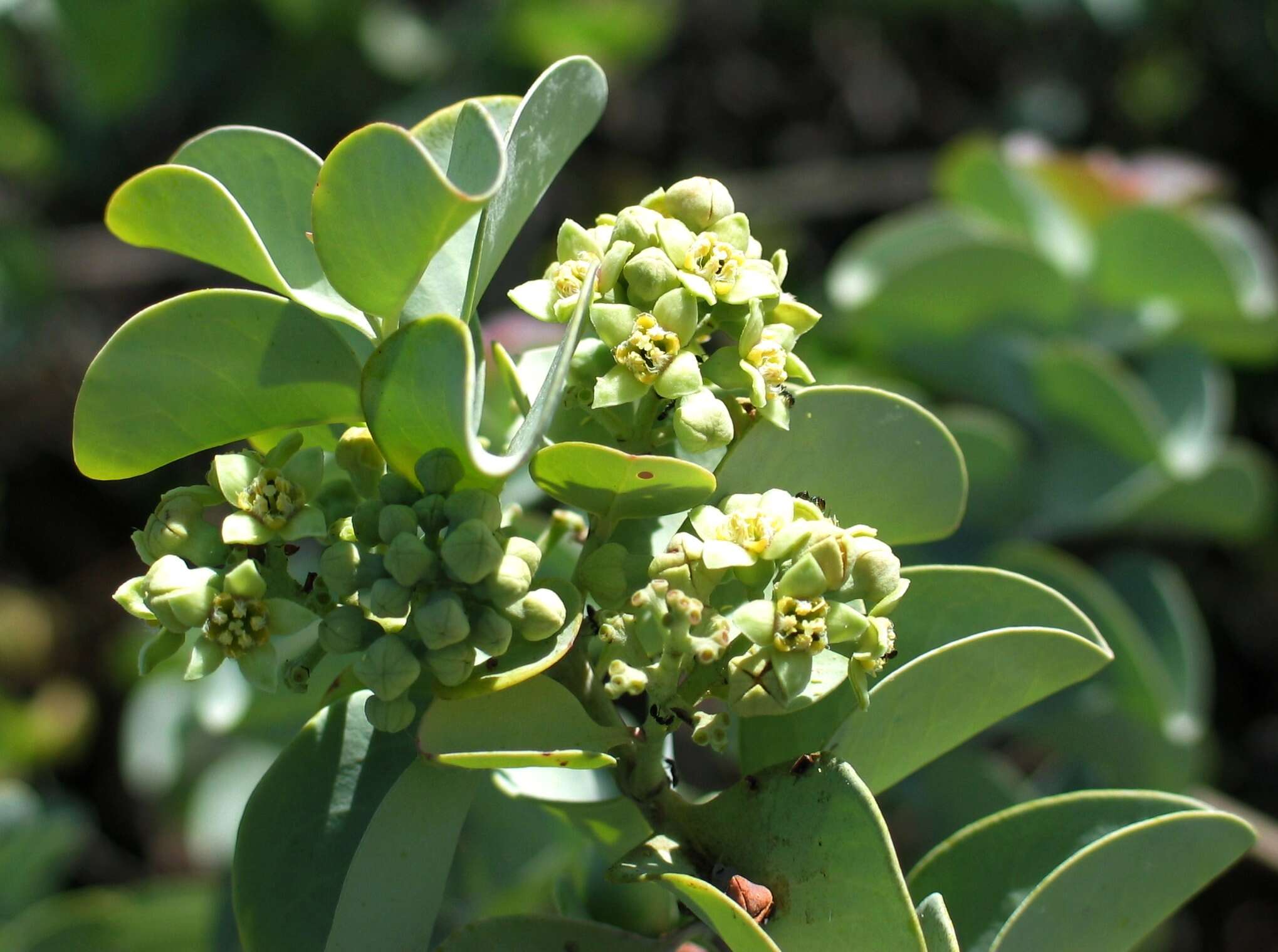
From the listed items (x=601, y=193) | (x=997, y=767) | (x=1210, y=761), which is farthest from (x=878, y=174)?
(x=997, y=767)

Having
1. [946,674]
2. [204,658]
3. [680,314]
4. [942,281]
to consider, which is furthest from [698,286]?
[942,281]

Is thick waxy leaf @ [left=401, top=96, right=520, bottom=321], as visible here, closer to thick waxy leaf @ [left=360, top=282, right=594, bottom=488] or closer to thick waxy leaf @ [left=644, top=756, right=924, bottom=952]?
thick waxy leaf @ [left=360, top=282, right=594, bottom=488]

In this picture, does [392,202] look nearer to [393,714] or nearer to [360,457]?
[360,457]

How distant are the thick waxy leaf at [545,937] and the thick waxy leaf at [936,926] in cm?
30

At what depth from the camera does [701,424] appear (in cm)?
109

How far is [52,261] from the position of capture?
151 inches

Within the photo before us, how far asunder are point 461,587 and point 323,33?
3.49 meters

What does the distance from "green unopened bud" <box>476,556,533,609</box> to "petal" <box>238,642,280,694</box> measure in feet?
0.71

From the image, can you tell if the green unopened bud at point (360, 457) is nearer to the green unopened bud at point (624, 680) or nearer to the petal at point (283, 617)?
the petal at point (283, 617)

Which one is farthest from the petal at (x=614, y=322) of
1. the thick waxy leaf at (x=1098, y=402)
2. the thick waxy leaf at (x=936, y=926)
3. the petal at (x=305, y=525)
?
the thick waxy leaf at (x=1098, y=402)

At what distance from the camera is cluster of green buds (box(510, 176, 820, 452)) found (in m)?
1.08

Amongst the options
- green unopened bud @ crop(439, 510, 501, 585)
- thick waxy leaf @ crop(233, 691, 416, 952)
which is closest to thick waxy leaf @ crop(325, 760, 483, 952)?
thick waxy leaf @ crop(233, 691, 416, 952)

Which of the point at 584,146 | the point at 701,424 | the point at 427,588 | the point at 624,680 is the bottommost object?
the point at 584,146

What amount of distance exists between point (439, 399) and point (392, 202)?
0.17 metres
